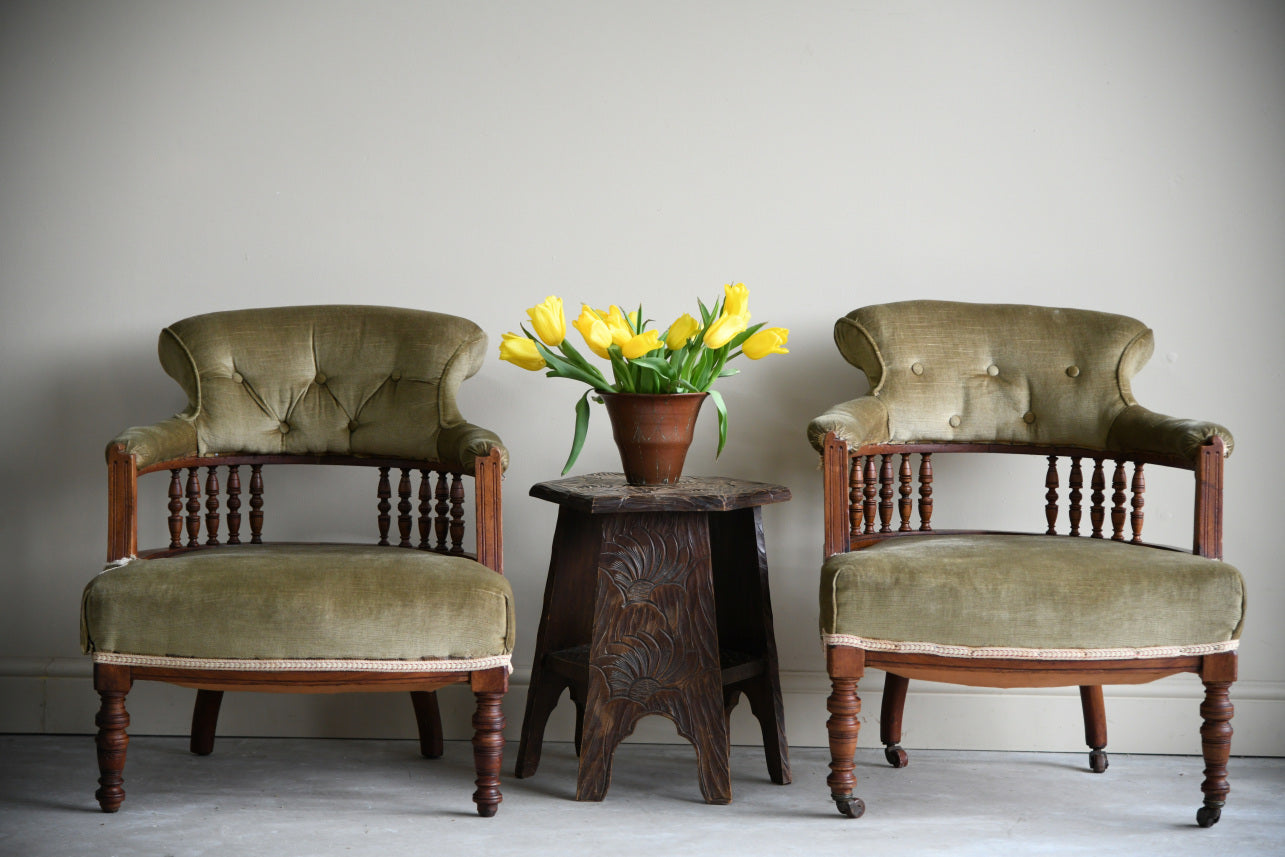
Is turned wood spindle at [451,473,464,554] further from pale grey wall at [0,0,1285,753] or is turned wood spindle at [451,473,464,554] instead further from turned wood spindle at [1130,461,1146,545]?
turned wood spindle at [1130,461,1146,545]

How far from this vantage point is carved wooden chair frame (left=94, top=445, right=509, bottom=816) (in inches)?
72.4

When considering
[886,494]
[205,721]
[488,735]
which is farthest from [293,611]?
[886,494]

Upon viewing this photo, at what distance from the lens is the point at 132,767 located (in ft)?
7.47

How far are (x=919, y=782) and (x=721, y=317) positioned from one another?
105 cm

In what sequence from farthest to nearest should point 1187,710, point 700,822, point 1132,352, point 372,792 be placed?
1. point 1187,710
2. point 1132,352
3. point 372,792
4. point 700,822

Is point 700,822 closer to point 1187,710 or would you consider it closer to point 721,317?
point 721,317

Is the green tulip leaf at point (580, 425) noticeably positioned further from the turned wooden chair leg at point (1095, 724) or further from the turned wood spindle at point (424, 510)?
the turned wooden chair leg at point (1095, 724)

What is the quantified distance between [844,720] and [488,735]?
0.62 meters

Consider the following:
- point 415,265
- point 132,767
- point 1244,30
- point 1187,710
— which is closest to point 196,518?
point 132,767

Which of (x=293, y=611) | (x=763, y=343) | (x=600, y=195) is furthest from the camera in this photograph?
(x=600, y=195)

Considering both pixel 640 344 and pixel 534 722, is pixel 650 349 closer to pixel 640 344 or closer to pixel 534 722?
pixel 640 344

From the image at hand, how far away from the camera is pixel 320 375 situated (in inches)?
93.3

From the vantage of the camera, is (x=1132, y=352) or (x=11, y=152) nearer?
(x=1132, y=352)

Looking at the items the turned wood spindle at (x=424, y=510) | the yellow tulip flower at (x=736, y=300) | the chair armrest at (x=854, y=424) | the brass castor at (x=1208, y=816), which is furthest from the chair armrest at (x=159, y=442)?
the brass castor at (x=1208, y=816)
